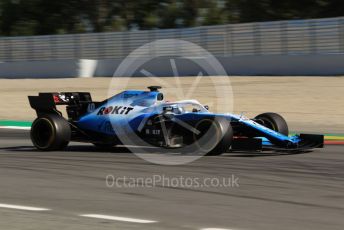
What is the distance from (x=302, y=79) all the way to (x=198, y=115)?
1600 centimetres

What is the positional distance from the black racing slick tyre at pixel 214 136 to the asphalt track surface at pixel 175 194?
0.20 m

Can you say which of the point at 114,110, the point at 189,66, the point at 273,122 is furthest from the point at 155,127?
the point at 189,66

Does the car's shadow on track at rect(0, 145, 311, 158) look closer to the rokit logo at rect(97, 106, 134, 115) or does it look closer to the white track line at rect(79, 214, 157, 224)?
the rokit logo at rect(97, 106, 134, 115)

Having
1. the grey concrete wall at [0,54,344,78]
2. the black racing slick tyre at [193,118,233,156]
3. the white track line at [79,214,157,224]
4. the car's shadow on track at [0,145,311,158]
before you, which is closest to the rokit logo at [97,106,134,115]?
the car's shadow on track at [0,145,311,158]

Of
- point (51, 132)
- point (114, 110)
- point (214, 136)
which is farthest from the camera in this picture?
point (51, 132)

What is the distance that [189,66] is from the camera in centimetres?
2983

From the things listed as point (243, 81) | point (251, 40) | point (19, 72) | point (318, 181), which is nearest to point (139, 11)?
point (19, 72)

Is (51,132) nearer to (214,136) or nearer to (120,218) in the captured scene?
(214,136)

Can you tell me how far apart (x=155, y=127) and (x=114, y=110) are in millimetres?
881

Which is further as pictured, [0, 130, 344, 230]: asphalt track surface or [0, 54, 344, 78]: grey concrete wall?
[0, 54, 344, 78]: grey concrete wall

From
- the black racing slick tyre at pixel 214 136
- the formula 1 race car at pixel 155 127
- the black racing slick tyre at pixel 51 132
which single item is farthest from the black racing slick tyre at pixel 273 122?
the black racing slick tyre at pixel 51 132

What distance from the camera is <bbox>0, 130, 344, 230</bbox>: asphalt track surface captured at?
595 cm

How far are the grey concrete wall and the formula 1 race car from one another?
51.0 feet

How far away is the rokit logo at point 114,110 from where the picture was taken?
1078 cm
